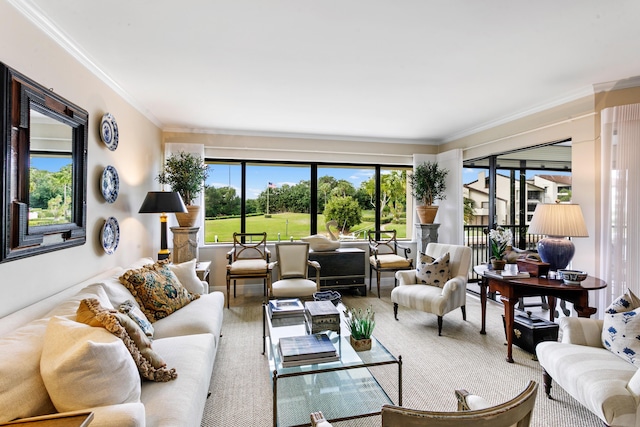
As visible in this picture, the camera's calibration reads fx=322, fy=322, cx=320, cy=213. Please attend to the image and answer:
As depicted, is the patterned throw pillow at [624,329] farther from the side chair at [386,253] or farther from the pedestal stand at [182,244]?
the pedestal stand at [182,244]

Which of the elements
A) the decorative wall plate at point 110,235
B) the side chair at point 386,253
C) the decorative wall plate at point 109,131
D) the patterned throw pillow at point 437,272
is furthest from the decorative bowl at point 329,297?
the decorative wall plate at point 109,131

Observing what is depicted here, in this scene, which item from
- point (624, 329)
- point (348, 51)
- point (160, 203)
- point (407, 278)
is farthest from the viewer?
point (407, 278)

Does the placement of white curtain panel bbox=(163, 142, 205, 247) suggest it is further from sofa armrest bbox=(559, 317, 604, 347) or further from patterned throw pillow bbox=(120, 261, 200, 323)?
sofa armrest bbox=(559, 317, 604, 347)

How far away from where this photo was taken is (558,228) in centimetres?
289

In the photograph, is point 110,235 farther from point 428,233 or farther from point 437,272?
point 428,233

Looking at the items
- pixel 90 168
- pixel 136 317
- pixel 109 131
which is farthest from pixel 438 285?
pixel 109 131

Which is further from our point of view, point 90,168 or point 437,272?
point 437,272

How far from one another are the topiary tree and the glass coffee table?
319 cm

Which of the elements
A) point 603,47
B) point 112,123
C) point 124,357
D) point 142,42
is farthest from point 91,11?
point 603,47

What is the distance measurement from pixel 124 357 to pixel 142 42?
2.18m

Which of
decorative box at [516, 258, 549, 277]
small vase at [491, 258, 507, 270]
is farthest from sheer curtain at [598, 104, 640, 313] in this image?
small vase at [491, 258, 507, 270]

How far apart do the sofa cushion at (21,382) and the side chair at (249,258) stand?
293 cm

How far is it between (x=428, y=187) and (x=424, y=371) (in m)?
3.33

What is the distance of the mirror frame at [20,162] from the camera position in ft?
5.82
